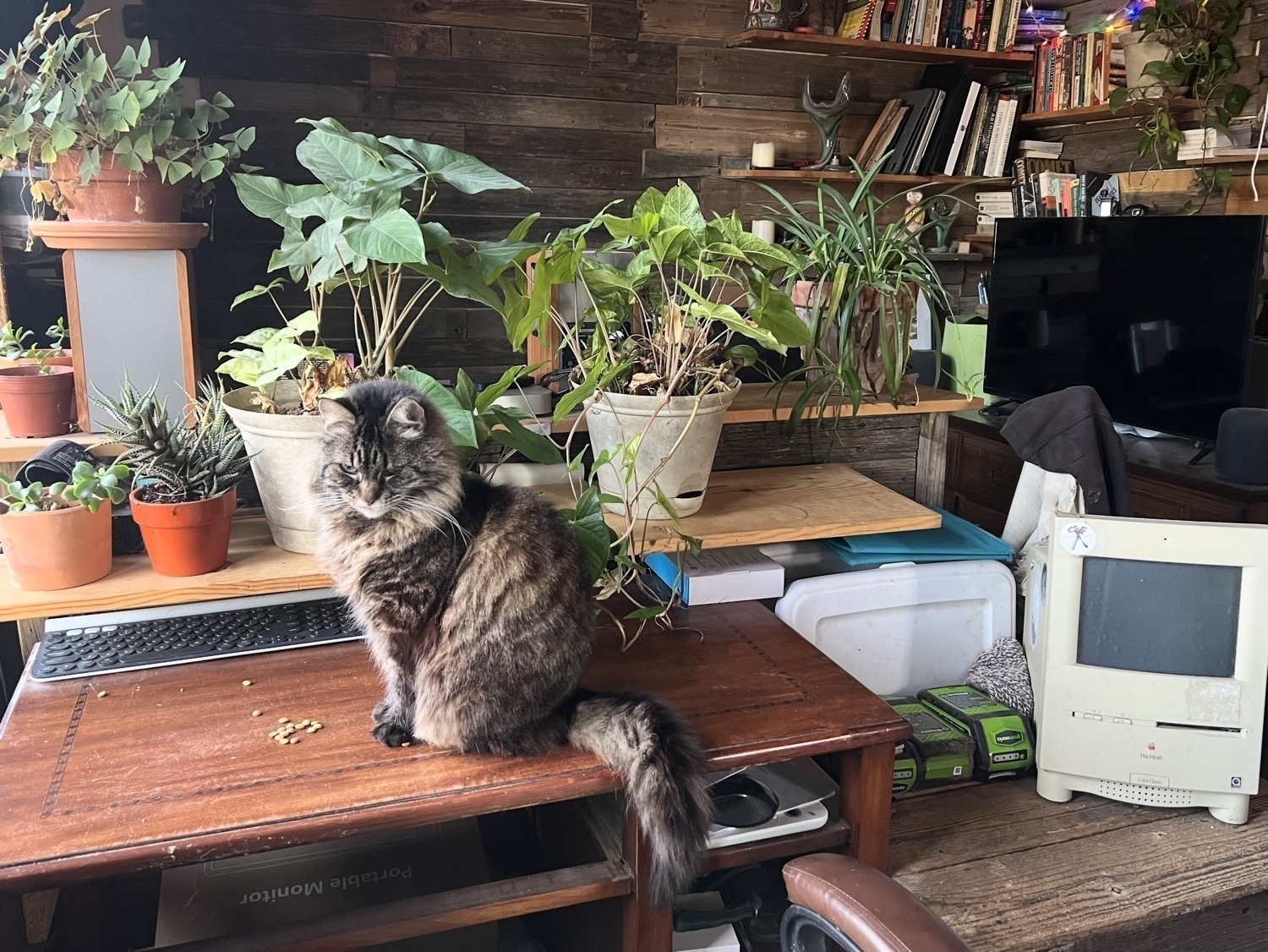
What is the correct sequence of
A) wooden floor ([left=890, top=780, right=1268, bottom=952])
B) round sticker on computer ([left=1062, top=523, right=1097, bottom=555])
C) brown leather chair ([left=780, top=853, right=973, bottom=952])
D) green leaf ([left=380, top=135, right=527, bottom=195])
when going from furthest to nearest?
1. round sticker on computer ([left=1062, top=523, right=1097, bottom=555])
2. green leaf ([left=380, top=135, right=527, bottom=195])
3. wooden floor ([left=890, top=780, right=1268, bottom=952])
4. brown leather chair ([left=780, top=853, right=973, bottom=952])

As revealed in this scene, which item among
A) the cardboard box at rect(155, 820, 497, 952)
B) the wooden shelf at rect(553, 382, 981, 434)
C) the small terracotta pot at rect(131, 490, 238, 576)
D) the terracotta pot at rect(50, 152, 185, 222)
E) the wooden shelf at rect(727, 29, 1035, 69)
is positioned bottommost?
the cardboard box at rect(155, 820, 497, 952)

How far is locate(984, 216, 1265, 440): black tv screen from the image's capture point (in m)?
2.66

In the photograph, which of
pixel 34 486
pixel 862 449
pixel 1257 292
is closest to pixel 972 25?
pixel 1257 292

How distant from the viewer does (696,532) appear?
1520 millimetres

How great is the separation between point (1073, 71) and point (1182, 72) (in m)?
0.53

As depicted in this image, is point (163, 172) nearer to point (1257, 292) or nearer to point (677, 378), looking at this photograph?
point (677, 378)

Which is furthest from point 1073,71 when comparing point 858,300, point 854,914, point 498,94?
point 854,914

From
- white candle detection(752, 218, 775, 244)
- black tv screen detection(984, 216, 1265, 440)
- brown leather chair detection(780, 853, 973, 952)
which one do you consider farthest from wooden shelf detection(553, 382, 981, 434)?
white candle detection(752, 218, 775, 244)

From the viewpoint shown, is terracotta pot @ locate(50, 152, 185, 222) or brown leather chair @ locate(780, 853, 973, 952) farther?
terracotta pot @ locate(50, 152, 185, 222)

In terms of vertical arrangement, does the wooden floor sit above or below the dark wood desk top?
below

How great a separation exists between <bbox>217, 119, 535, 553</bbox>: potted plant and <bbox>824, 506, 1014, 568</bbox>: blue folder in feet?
2.40

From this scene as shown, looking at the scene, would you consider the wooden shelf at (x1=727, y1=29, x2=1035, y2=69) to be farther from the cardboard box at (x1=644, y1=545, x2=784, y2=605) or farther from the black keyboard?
the black keyboard

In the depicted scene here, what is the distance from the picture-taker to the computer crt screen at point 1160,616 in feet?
4.66

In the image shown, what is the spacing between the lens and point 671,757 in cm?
112
